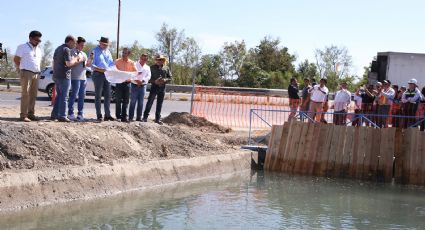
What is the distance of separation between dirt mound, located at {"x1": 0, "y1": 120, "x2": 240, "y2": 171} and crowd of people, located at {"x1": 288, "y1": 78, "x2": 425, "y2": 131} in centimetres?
341

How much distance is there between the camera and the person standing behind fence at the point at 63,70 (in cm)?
1170

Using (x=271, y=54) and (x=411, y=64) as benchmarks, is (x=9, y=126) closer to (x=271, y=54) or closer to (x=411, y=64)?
(x=411, y=64)

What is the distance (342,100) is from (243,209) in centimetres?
785

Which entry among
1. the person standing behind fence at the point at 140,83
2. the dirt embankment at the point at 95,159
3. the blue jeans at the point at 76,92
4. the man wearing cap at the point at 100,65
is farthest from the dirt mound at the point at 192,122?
the blue jeans at the point at 76,92

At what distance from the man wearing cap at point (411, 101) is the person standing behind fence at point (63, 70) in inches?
339

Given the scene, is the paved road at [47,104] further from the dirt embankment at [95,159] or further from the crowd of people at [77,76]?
the dirt embankment at [95,159]

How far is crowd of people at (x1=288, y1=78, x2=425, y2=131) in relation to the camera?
1537 centimetres

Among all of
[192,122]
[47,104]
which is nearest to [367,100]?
[192,122]

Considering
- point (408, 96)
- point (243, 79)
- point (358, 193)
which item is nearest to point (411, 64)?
point (408, 96)

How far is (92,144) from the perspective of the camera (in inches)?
436

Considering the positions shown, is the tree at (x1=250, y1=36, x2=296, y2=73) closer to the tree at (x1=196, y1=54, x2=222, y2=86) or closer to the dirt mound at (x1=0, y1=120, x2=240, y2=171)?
the tree at (x1=196, y1=54, x2=222, y2=86)

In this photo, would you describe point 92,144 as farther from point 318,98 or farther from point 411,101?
point 411,101

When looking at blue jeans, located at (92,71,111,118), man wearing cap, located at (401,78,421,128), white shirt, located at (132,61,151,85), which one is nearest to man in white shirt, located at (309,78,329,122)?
man wearing cap, located at (401,78,421,128)

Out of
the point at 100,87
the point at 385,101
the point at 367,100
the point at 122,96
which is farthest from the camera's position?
the point at 367,100
